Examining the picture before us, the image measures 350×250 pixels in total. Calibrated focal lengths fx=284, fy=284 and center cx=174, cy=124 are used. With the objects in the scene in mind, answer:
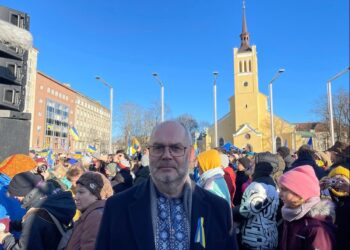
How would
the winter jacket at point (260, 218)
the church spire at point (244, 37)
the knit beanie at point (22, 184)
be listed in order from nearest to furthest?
the winter jacket at point (260, 218), the knit beanie at point (22, 184), the church spire at point (244, 37)

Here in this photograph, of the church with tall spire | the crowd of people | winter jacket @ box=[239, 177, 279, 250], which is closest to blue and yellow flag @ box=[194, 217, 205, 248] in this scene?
the crowd of people

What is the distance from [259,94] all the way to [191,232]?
2332 inches

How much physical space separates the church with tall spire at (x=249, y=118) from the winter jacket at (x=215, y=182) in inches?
2004

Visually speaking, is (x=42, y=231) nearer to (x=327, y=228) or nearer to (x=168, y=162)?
(x=168, y=162)

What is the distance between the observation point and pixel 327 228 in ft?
8.20

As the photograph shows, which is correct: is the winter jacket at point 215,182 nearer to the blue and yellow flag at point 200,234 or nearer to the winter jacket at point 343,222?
the winter jacket at point 343,222

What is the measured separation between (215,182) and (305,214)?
1531mm

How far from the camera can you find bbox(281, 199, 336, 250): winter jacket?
2.43m

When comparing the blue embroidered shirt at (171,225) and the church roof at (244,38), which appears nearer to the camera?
the blue embroidered shirt at (171,225)

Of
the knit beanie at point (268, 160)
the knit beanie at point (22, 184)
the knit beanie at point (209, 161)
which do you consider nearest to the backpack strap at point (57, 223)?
the knit beanie at point (22, 184)

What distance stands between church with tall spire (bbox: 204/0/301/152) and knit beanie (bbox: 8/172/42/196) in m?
51.7

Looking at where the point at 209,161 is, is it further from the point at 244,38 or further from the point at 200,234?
the point at 244,38

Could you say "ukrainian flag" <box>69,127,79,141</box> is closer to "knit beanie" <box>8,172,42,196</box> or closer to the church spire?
"knit beanie" <box>8,172,42,196</box>

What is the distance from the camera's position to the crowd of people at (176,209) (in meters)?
1.94
